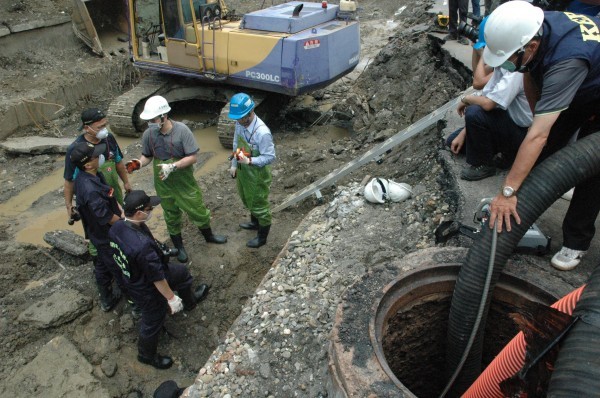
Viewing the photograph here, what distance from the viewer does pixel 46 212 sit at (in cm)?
673

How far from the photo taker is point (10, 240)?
20.1 feet

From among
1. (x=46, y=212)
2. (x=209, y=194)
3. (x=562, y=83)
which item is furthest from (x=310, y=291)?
(x=46, y=212)

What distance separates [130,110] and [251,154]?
4.64m

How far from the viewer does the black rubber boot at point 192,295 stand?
4.52m

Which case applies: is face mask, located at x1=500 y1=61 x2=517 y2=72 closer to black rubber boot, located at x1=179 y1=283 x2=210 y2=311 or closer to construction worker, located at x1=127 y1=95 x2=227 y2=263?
construction worker, located at x1=127 y1=95 x2=227 y2=263

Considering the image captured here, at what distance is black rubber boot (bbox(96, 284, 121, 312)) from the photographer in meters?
4.58

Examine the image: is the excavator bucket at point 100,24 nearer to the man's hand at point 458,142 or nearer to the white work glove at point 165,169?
the white work glove at point 165,169

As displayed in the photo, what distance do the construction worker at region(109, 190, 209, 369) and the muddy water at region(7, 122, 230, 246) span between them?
2.12m

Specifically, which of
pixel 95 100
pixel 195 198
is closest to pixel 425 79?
pixel 195 198

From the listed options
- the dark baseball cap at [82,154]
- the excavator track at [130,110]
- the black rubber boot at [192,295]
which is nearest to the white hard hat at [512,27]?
the dark baseball cap at [82,154]

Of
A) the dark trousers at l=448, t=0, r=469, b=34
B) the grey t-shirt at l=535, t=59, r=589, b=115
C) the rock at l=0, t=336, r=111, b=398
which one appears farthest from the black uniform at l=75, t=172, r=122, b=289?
the dark trousers at l=448, t=0, r=469, b=34

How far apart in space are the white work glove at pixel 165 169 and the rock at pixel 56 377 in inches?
70.5

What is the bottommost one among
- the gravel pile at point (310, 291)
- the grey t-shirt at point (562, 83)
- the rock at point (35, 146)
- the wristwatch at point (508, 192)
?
the rock at point (35, 146)

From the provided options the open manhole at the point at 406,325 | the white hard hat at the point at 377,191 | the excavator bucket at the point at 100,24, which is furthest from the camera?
the excavator bucket at the point at 100,24
